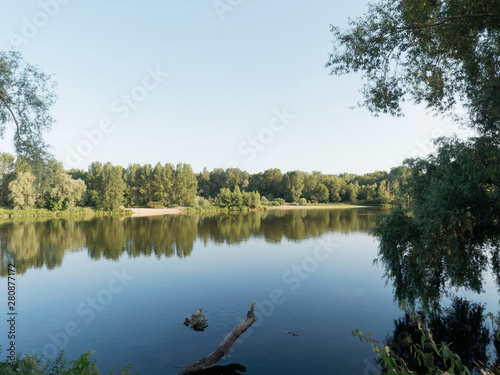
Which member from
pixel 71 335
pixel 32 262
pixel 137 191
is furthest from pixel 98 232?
pixel 137 191

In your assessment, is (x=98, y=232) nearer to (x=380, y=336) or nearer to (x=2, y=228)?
(x=2, y=228)

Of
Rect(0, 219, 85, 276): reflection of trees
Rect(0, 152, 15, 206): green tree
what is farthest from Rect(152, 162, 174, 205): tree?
Rect(0, 219, 85, 276): reflection of trees

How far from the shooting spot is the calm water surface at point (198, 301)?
11.8 metres

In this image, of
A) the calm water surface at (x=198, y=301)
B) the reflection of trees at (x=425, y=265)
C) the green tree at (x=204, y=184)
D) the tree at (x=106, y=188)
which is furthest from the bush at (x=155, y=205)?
the reflection of trees at (x=425, y=265)

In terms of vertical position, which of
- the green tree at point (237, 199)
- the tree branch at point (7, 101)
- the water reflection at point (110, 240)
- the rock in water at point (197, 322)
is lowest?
the rock in water at point (197, 322)

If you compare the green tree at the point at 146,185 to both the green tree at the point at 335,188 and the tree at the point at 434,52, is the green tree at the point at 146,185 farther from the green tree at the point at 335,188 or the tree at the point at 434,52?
the tree at the point at 434,52

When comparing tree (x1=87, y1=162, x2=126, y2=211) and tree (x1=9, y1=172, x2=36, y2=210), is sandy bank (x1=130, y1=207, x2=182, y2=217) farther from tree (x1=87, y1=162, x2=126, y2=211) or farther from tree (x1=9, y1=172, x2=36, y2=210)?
tree (x1=9, y1=172, x2=36, y2=210)

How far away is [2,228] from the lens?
137ft

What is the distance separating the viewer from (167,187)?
8838 centimetres

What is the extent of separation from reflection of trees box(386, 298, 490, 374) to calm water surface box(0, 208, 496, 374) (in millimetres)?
841

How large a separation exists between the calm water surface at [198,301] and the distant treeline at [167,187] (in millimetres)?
6586

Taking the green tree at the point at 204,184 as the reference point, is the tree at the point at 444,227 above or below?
below

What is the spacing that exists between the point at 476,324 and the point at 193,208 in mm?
74451

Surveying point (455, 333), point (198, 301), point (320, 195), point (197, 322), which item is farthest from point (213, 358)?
point (320, 195)
